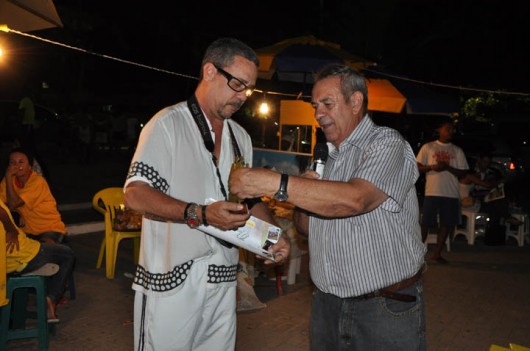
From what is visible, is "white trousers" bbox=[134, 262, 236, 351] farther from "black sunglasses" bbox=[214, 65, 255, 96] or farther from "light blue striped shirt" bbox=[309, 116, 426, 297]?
"black sunglasses" bbox=[214, 65, 255, 96]

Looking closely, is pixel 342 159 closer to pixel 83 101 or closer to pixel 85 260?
pixel 85 260

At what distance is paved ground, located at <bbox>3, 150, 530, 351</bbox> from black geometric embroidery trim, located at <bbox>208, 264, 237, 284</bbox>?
8.88 ft

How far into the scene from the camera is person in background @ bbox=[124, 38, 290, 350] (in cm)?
261

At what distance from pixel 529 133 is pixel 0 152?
19.5 metres

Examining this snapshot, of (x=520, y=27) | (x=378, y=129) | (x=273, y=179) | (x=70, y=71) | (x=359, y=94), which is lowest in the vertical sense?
(x=273, y=179)

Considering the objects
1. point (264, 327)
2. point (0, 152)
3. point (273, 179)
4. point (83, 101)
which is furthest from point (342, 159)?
point (83, 101)

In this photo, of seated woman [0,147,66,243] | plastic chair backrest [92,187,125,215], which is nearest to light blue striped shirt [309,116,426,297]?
seated woman [0,147,66,243]

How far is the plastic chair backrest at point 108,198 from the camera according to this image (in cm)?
789

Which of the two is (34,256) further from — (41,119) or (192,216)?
(41,119)

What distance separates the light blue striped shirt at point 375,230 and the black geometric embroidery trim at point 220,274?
19.4 inches

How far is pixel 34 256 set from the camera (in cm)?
520

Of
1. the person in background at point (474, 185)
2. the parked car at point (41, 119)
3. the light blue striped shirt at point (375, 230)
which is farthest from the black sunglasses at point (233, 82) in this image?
the parked car at point (41, 119)

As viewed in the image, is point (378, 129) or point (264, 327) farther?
point (264, 327)

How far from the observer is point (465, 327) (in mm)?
6141
